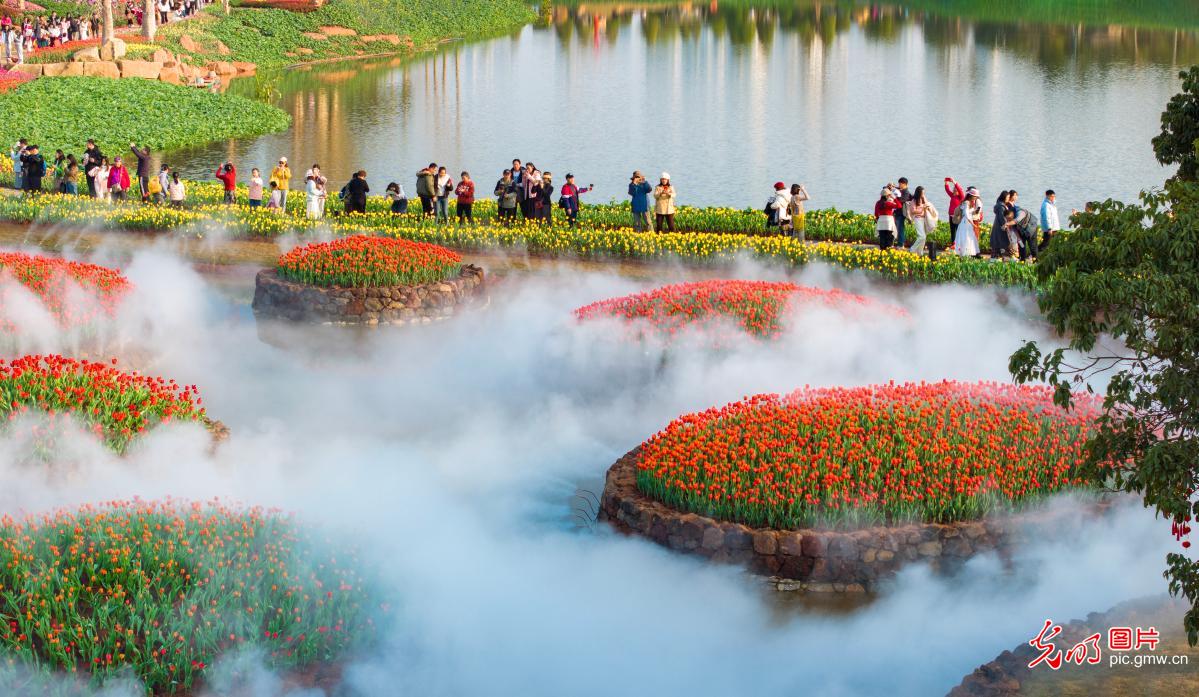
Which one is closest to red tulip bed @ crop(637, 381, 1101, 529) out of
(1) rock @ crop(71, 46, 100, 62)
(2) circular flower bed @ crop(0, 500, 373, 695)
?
(2) circular flower bed @ crop(0, 500, 373, 695)

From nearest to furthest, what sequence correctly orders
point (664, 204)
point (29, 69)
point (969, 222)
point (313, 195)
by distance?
1. point (969, 222)
2. point (664, 204)
3. point (313, 195)
4. point (29, 69)

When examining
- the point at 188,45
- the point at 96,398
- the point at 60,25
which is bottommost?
the point at 96,398

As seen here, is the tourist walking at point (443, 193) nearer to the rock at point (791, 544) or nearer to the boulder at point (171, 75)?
the rock at point (791, 544)

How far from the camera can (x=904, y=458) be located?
16.6 meters

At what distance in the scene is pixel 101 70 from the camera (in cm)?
6806

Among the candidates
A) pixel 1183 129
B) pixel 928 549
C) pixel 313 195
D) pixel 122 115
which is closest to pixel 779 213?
pixel 313 195

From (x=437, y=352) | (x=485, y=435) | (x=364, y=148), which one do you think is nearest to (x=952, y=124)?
(x=364, y=148)

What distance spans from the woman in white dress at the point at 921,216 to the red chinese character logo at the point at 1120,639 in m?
16.9

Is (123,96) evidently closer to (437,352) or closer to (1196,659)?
Result: (437,352)

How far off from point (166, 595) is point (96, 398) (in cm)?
581

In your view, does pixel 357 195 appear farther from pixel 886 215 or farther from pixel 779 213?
pixel 886 215

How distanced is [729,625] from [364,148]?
46334 millimetres

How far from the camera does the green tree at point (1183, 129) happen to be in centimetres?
1402

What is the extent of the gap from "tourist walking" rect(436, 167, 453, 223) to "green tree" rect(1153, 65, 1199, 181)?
2126 centimetres
